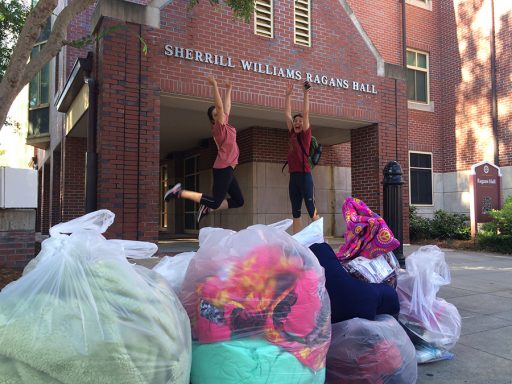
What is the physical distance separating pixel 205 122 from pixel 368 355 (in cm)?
886

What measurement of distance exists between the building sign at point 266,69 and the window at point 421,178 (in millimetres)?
6745

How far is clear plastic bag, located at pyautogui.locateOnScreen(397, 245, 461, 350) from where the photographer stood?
3277 mm

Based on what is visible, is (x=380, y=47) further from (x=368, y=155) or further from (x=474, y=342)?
(x=474, y=342)

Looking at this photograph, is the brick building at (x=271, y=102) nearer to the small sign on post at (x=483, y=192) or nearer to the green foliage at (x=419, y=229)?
the green foliage at (x=419, y=229)

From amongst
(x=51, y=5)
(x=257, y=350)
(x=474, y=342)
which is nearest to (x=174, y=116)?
(x=51, y=5)

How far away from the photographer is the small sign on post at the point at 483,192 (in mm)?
11039

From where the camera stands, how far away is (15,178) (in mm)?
5809

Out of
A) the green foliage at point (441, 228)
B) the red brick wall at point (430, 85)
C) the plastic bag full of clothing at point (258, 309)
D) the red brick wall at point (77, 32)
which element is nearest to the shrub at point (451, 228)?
A: the green foliage at point (441, 228)

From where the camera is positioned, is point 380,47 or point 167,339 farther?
point 380,47

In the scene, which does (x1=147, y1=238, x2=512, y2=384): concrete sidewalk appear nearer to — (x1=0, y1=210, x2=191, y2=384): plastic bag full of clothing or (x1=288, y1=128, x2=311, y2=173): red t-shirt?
(x1=0, y1=210, x2=191, y2=384): plastic bag full of clothing

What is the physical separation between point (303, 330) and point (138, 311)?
2.77 ft

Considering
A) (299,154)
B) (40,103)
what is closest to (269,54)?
(299,154)

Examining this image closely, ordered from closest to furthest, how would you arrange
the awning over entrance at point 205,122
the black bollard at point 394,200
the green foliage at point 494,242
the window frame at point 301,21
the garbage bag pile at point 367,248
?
the garbage bag pile at point 367,248 → the black bollard at point 394,200 → the awning over entrance at point 205,122 → the window frame at point 301,21 → the green foliage at point 494,242

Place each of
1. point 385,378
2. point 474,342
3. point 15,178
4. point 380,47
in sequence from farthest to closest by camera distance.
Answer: point 380,47, point 15,178, point 474,342, point 385,378
